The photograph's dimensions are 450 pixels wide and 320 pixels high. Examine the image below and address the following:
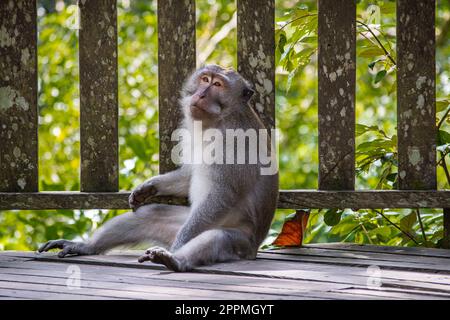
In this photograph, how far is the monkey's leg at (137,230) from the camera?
4762 millimetres

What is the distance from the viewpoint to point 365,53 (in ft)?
17.0

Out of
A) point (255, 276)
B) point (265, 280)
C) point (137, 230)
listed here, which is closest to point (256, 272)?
point (255, 276)

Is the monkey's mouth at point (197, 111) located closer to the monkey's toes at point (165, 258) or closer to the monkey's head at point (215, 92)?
the monkey's head at point (215, 92)

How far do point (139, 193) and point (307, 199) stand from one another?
0.97m

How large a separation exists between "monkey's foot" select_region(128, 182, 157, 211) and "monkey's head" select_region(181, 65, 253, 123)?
47 cm

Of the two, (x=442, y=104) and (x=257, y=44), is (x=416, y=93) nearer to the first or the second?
(x=442, y=104)

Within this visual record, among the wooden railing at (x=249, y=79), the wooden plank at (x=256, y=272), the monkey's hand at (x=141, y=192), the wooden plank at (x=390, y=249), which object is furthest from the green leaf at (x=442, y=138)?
the monkey's hand at (x=141, y=192)

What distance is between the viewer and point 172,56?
487cm

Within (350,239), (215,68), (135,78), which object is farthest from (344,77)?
(135,78)

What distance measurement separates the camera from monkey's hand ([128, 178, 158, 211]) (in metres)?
4.87

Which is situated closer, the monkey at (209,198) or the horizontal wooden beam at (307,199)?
the monkey at (209,198)

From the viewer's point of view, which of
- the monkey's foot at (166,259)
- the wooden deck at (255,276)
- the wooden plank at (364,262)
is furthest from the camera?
the wooden plank at (364,262)
